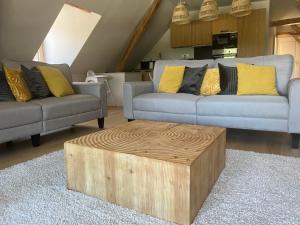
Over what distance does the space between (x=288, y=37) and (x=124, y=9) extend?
695 cm

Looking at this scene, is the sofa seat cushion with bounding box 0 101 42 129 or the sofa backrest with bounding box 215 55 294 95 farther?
the sofa backrest with bounding box 215 55 294 95

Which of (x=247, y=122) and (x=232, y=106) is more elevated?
(x=232, y=106)

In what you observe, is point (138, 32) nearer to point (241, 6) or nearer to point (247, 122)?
point (241, 6)

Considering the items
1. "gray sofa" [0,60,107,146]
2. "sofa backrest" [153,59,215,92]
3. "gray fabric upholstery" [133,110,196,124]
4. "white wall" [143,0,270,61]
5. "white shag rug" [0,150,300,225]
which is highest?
"white wall" [143,0,270,61]

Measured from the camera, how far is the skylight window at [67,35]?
4.66 metres

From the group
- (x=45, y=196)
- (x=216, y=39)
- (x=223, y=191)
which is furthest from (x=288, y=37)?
(x=45, y=196)

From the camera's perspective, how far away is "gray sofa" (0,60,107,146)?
221 cm

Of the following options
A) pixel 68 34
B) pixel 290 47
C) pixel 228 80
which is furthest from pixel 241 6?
pixel 290 47

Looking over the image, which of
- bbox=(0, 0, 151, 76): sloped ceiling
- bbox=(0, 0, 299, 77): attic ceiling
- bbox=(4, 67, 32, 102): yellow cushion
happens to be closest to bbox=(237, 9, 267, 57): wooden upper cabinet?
bbox=(0, 0, 299, 77): attic ceiling

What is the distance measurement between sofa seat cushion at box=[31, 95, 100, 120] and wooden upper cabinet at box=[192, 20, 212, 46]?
12.1ft

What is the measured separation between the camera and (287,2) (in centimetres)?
579

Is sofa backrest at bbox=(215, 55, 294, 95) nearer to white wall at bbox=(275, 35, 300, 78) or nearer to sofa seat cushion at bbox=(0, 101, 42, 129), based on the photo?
sofa seat cushion at bbox=(0, 101, 42, 129)

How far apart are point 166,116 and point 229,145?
0.77 metres

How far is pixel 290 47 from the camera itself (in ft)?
29.6
